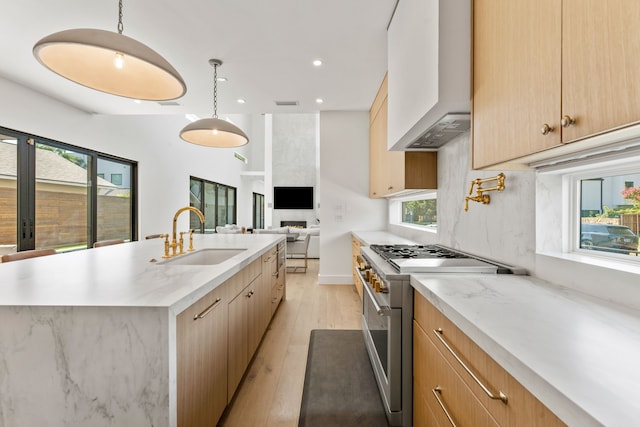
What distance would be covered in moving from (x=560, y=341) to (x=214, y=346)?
4.40 feet

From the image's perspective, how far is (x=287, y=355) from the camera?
2398 mm

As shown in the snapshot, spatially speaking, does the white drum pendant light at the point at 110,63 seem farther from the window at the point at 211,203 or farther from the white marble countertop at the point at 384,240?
the window at the point at 211,203

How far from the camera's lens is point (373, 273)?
184 cm

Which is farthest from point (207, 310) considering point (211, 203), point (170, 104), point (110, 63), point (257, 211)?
point (257, 211)

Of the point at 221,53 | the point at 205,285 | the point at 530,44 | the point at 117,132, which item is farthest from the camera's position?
the point at 117,132

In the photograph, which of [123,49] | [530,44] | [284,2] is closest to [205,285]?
[123,49]

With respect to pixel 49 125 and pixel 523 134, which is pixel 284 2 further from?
pixel 49 125

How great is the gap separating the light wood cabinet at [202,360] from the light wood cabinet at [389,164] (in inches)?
74.6

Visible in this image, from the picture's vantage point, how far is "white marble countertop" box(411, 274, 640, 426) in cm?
49

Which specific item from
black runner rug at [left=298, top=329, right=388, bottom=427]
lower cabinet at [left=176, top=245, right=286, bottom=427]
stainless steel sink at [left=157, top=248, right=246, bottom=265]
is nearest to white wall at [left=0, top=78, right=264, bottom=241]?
stainless steel sink at [left=157, top=248, right=246, bottom=265]

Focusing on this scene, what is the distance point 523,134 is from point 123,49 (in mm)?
1716

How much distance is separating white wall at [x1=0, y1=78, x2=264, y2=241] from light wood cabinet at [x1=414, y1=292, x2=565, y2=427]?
497 centimetres

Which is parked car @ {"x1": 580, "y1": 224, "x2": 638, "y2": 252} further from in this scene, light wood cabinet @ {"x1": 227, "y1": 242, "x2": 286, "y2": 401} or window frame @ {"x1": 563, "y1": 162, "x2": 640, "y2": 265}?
light wood cabinet @ {"x1": 227, "y1": 242, "x2": 286, "y2": 401}

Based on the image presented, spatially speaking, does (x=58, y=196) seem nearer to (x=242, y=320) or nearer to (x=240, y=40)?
(x=240, y=40)
